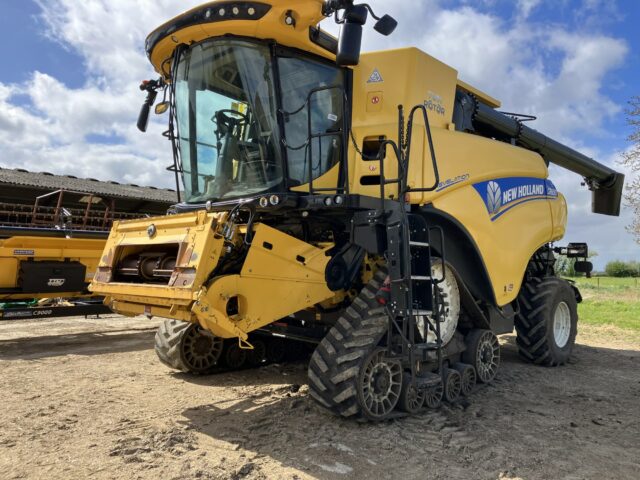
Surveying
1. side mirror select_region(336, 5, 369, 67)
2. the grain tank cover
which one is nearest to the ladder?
side mirror select_region(336, 5, 369, 67)

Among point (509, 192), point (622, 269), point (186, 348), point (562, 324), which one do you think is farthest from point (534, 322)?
point (622, 269)

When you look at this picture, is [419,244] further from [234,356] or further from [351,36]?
[234,356]

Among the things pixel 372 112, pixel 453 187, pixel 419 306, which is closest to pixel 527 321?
pixel 453 187

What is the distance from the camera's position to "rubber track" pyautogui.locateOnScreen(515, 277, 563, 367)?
7055 mm

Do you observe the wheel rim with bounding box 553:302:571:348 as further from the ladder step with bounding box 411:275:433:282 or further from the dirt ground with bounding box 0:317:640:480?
Answer: the ladder step with bounding box 411:275:433:282

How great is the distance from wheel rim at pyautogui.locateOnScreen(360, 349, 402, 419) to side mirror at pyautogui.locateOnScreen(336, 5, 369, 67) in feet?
Result: 7.44

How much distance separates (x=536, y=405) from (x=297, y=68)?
13.1 feet

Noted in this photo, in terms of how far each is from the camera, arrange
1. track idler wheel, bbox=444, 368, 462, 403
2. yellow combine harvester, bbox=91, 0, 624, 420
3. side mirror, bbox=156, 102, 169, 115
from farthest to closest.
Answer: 1. side mirror, bbox=156, 102, 169, 115
2. track idler wheel, bbox=444, 368, 462, 403
3. yellow combine harvester, bbox=91, 0, 624, 420

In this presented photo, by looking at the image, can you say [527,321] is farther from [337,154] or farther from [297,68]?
[297,68]

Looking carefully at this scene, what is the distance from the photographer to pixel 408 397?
14.4ft

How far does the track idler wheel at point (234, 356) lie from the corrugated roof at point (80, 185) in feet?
34.1

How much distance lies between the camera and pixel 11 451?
3.54m

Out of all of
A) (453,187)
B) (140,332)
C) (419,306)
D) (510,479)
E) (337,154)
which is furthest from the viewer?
(140,332)

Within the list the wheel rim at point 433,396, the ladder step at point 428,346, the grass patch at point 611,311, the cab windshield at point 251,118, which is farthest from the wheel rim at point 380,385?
the grass patch at point 611,311
